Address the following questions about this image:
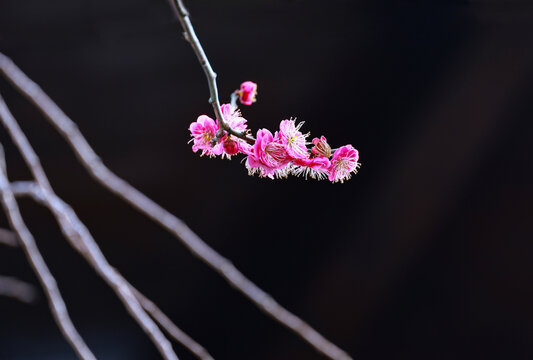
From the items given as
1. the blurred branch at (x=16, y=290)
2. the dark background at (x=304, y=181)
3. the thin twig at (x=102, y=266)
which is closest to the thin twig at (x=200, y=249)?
the thin twig at (x=102, y=266)

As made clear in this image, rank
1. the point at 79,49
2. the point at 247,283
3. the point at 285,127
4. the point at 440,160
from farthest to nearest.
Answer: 1. the point at 440,160
2. the point at 79,49
3. the point at 285,127
4. the point at 247,283

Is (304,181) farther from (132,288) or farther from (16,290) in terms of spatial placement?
(132,288)

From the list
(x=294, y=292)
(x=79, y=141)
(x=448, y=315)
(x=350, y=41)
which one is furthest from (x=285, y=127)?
(x=448, y=315)

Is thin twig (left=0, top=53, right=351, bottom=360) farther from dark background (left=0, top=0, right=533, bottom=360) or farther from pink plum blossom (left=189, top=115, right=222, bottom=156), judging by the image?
dark background (left=0, top=0, right=533, bottom=360)

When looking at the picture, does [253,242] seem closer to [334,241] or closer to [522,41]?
[334,241]

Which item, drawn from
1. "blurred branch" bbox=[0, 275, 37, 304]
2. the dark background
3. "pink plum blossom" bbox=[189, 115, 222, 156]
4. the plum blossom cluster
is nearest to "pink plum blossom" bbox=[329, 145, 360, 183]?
the plum blossom cluster

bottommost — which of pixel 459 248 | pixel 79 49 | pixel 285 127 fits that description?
pixel 285 127

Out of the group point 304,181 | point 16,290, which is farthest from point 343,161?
point 304,181
